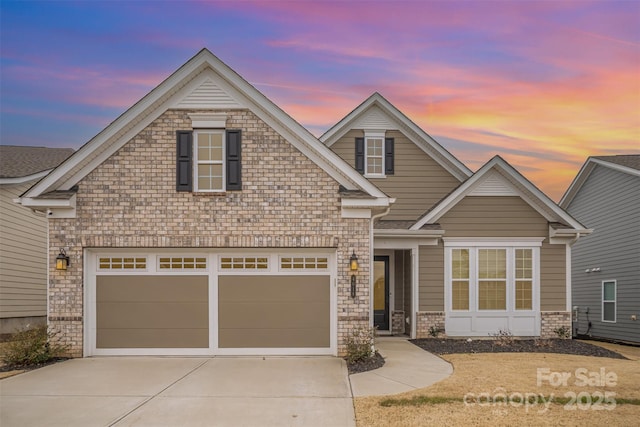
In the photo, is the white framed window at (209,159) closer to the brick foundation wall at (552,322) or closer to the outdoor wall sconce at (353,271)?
the outdoor wall sconce at (353,271)

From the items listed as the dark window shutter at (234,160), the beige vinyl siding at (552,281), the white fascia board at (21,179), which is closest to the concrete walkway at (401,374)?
the beige vinyl siding at (552,281)

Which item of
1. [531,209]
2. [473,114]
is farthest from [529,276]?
[473,114]

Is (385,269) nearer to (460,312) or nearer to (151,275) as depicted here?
(460,312)

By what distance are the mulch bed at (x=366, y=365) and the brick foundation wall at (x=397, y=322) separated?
19.9 feet

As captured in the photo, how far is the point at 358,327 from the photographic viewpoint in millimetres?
13438

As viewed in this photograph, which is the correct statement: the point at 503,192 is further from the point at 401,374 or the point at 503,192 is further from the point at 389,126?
the point at 401,374

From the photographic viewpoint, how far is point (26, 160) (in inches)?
825

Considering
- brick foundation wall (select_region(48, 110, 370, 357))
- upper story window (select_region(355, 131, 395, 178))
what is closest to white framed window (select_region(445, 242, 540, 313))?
upper story window (select_region(355, 131, 395, 178))

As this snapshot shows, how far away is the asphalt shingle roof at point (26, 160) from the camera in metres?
19.1

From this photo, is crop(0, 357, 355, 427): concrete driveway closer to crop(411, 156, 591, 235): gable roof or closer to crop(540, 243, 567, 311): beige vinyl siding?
crop(411, 156, 591, 235): gable roof

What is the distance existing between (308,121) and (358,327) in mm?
12512

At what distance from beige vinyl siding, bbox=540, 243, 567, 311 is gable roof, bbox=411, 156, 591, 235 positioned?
0.71m

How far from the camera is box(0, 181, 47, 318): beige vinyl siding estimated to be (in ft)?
60.4

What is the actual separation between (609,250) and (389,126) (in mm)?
9555
